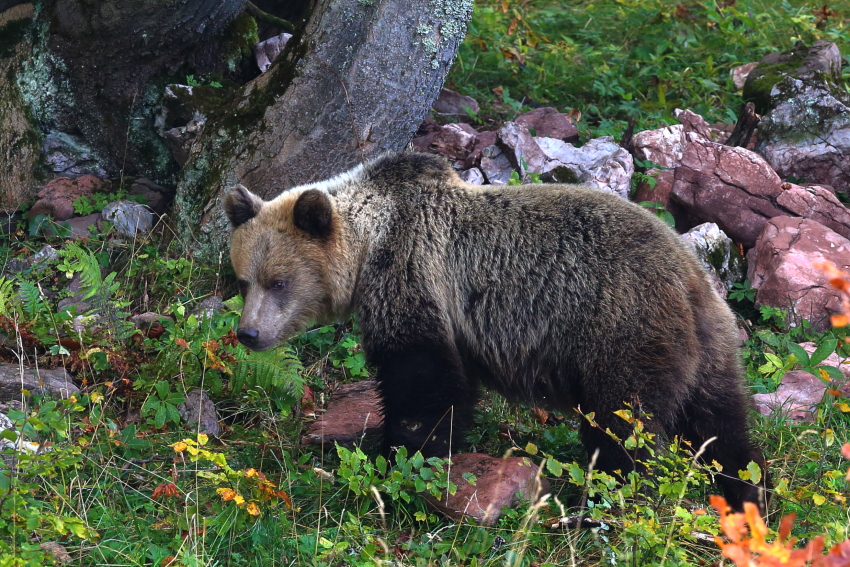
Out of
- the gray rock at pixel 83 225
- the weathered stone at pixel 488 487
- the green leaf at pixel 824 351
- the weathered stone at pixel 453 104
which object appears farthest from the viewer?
the weathered stone at pixel 453 104

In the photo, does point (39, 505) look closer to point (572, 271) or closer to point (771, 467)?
point (572, 271)

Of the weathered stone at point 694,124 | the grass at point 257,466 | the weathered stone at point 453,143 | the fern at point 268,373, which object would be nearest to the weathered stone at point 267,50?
the weathered stone at point 453,143

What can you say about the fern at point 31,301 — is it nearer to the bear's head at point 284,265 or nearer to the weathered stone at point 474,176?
the bear's head at point 284,265

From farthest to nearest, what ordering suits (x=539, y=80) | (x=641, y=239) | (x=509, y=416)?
(x=539, y=80) < (x=509, y=416) < (x=641, y=239)

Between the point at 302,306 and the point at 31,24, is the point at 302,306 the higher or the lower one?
the lower one

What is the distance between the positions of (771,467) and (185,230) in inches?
190

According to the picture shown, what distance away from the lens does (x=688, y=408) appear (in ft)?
15.4

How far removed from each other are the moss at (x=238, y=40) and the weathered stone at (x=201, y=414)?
3.95 metres

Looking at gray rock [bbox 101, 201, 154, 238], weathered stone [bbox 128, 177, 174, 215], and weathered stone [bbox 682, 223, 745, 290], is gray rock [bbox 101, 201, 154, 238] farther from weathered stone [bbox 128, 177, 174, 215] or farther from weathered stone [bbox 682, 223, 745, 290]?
weathered stone [bbox 682, 223, 745, 290]

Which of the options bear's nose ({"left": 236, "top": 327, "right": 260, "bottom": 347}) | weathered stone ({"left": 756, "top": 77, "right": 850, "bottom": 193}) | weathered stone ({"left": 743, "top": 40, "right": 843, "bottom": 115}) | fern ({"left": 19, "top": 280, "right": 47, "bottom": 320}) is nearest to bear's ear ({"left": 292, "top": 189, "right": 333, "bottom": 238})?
bear's nose ({"left": 236, "top": 327, "right": 260, "bottom": 347})

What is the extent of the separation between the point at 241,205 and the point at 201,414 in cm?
136

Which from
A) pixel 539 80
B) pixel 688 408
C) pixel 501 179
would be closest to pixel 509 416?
pixel 688 408

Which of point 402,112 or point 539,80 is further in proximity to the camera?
point 539,80

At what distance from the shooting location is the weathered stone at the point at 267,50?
Answer: 26.6ft
